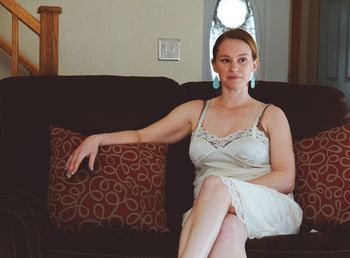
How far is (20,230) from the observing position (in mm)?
1758

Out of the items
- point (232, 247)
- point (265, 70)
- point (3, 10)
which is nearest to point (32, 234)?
point (232, 247)

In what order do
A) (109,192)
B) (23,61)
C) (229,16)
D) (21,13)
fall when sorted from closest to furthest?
(109,192) < (21,13) < (23,61) < (229,16)

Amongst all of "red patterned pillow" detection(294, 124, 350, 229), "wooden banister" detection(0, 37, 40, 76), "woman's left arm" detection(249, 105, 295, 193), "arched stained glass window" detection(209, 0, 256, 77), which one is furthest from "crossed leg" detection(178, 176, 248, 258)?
→ "arched stained glass window" detection(209, 0, 256, 77)

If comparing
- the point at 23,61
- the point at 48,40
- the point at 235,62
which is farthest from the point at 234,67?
the point at 23,61

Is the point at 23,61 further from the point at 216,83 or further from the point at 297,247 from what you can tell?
the point at 297,247

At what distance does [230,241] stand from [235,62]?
0.77 metres

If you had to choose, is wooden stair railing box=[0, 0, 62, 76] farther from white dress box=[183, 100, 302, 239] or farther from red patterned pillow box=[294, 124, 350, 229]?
red patterned pillow box=[294, 124, 350, 229]

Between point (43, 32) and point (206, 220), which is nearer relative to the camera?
point (206, 220)

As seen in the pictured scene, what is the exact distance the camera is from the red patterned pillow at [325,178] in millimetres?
2107

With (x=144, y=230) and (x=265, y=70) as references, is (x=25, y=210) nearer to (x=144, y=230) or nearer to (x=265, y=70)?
(x=144, y=230)

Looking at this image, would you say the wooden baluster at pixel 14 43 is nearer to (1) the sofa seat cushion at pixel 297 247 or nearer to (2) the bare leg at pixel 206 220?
(2) the bare leg at pixel 206 220

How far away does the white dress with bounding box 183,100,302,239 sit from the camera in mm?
1919

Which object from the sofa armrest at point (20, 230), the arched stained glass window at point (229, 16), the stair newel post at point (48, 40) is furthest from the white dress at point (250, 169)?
the arched stained glass window at point (229, 16)

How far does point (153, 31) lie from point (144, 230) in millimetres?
1424
